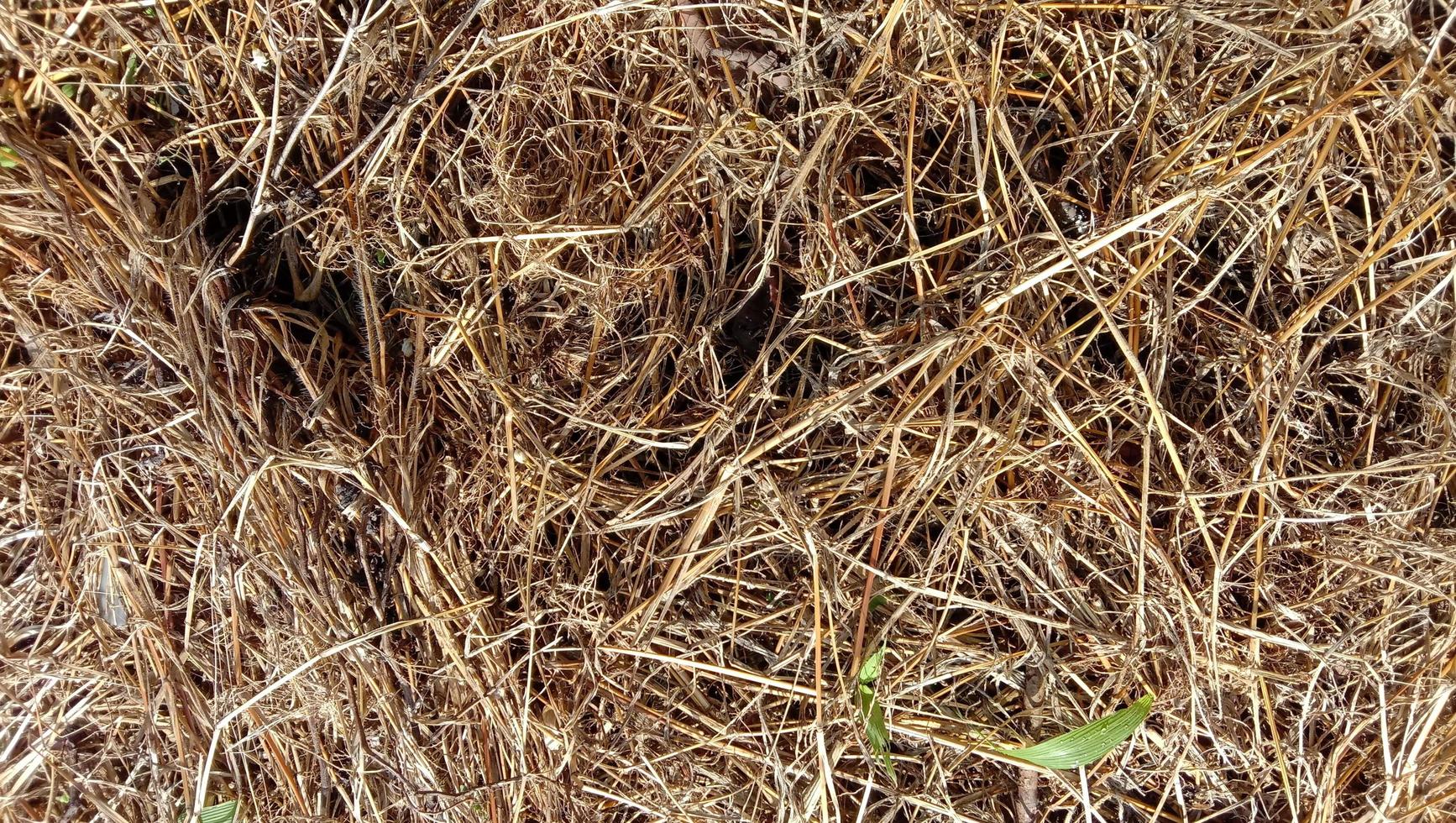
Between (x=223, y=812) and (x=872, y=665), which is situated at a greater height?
(x=872, y=665)

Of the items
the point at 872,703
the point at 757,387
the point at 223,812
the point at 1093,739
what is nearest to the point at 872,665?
the point at 872,703

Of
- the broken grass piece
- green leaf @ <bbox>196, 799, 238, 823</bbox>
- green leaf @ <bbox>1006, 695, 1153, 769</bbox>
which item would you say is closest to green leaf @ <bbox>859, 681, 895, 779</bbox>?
the broken grass piece

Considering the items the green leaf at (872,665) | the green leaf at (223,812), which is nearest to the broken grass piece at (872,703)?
the green leaf at (872,665)

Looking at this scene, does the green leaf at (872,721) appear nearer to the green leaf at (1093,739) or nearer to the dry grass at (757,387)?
the dry grass at (757,387)

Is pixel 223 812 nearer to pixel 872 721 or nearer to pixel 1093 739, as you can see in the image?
pixel 872 721

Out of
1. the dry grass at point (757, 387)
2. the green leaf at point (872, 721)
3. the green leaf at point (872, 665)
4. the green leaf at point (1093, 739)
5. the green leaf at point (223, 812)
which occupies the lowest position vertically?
the green leaf at point (223, 812)
